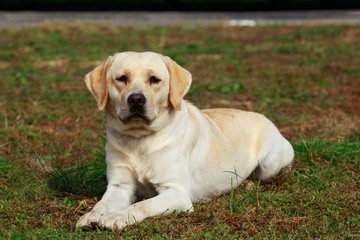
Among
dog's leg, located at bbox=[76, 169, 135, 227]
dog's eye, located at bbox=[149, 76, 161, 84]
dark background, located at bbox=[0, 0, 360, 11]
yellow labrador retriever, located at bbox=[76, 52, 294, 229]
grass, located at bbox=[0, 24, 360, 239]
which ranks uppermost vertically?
dog's eye, located at bbox=[149, 76, 161, 84]

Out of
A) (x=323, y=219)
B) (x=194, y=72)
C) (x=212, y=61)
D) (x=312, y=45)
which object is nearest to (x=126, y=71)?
(x=323, y=219)

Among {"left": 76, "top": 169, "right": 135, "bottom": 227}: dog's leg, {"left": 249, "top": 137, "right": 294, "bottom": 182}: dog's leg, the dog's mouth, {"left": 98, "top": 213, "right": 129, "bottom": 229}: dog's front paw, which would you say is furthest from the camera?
{"left": 249, "top": 137, "right": 294, "bottom": 182}: dog's leg

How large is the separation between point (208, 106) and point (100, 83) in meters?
3.71

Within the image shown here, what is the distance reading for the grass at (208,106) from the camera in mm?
3775

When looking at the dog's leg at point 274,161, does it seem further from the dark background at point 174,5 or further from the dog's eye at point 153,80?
the dark background at point 174,5

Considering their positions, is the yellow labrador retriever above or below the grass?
above

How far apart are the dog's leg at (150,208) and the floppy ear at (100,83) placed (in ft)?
2.63

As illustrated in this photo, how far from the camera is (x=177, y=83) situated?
13.4ft

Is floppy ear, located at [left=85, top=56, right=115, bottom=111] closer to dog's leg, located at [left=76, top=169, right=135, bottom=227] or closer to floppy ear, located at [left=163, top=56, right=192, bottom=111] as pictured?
floppy ear, located at [left=163, top=56, right=192, bottom=111]

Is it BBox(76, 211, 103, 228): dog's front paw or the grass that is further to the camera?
the grass

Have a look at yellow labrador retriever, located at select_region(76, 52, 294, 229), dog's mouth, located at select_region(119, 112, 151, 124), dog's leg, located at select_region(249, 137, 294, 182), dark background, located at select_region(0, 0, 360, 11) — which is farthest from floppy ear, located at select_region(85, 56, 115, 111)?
dark background, located at select_region(0, 0, 360, 11)

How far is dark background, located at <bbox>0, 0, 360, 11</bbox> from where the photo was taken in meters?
26.6

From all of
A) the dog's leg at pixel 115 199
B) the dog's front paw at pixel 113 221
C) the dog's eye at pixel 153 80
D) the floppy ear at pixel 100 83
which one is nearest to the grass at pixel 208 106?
the dog's front paw at pixel 113 221

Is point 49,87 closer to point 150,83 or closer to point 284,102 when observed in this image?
point 284,102
